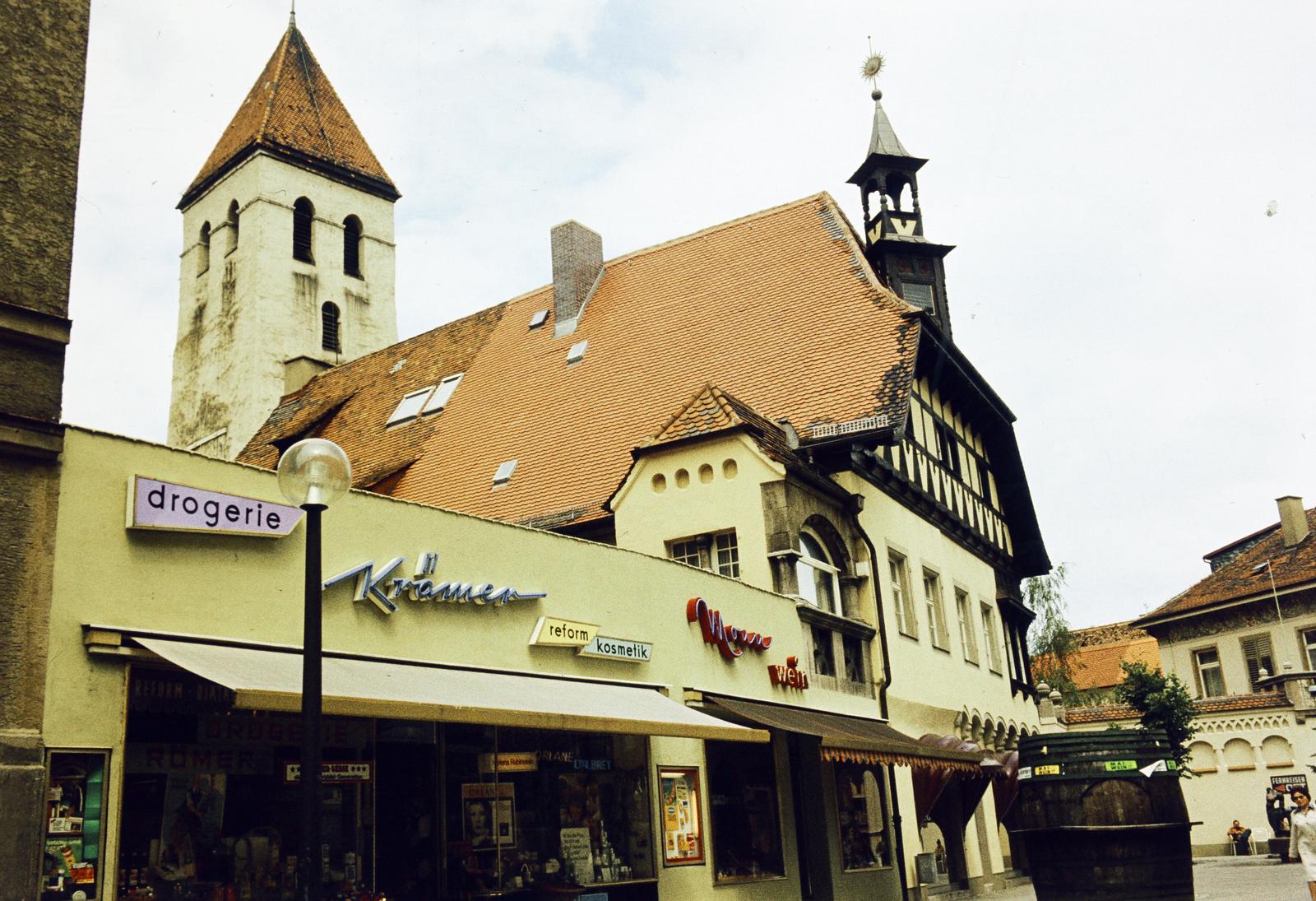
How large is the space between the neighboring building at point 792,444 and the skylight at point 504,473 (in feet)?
0.16

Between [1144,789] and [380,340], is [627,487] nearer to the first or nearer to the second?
[1144,789]

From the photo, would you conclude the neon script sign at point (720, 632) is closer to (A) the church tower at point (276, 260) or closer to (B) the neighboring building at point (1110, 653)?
(A) the church tower at point (276, 260)

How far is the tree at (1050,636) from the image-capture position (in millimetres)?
48250

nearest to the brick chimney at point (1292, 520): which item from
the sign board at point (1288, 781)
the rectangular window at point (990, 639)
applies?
the sign board at point (1288, 781)

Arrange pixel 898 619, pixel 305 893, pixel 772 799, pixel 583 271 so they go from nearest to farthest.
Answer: pixel 305 893
pixel 772 799
pixel 898 619
pixel 583 271

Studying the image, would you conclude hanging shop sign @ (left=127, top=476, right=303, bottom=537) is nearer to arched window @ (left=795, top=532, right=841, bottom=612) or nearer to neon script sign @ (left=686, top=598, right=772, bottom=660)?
neon script sign @ (left=686, top=598, right=772, bottom=660)

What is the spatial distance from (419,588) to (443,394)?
16.9m

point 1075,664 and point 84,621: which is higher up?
point 1075,664

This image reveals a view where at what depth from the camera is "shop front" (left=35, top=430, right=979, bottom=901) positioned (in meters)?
9.06

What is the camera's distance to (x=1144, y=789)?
1222cm

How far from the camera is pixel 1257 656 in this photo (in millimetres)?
44156

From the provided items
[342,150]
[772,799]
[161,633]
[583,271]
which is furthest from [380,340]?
[161,633]

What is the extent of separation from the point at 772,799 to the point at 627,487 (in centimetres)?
507

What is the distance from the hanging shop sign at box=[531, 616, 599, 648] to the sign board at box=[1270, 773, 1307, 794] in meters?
31.1
